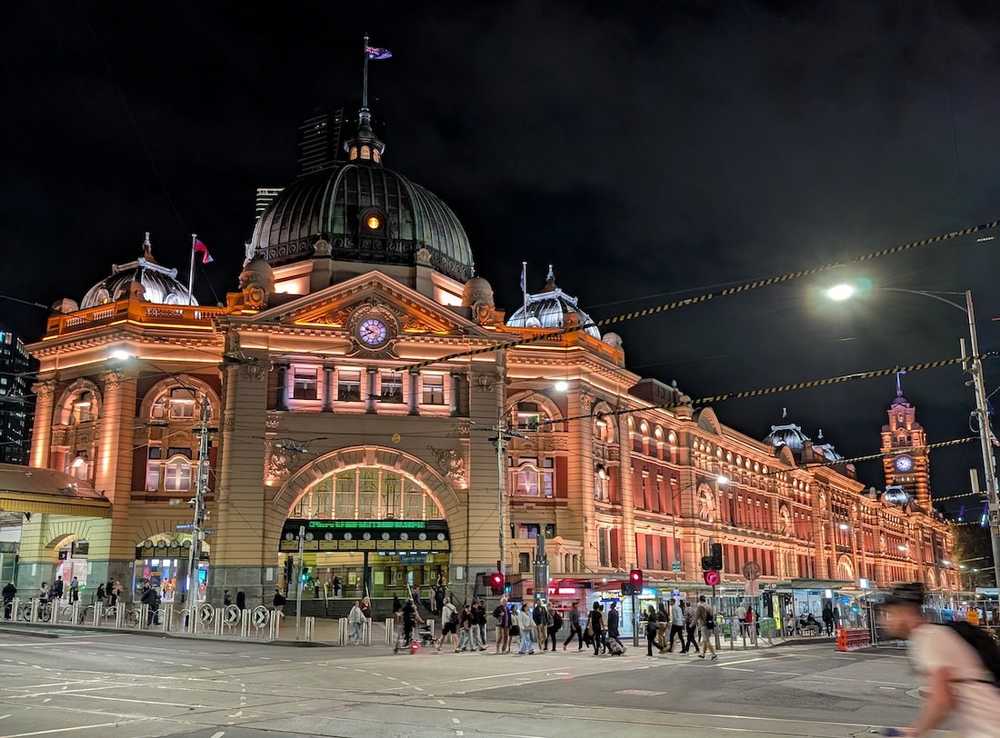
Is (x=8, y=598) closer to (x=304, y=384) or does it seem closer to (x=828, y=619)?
(x=304, y=384)

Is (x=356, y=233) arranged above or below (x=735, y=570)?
above

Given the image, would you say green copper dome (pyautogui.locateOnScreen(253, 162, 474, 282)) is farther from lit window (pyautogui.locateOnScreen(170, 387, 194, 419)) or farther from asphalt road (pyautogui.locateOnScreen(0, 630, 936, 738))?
asphalt road (pyautogui.locateOnScreen(0, 630, 936, 738))

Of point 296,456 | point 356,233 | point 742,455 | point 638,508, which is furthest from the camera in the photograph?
point 742,455

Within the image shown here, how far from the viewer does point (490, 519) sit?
185 ft

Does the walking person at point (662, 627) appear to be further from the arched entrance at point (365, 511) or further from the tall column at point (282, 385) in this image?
the tall column at point (282, 385)

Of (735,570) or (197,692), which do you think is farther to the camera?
(735,570)

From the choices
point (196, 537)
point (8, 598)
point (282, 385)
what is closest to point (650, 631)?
point (196, 537)

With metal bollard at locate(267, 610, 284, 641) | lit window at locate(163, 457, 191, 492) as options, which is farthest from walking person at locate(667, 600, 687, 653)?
lit window at locate(163, 457, 191, 492)

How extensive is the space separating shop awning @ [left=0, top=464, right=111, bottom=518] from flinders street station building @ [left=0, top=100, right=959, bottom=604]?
127 mm

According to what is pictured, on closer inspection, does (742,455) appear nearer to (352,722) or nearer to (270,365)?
(270,365)

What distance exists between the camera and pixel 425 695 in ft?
66.7

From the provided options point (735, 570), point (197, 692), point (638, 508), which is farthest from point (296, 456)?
point (735, 570)

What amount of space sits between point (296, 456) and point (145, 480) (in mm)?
9622

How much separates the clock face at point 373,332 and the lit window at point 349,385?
1938 millimetres
